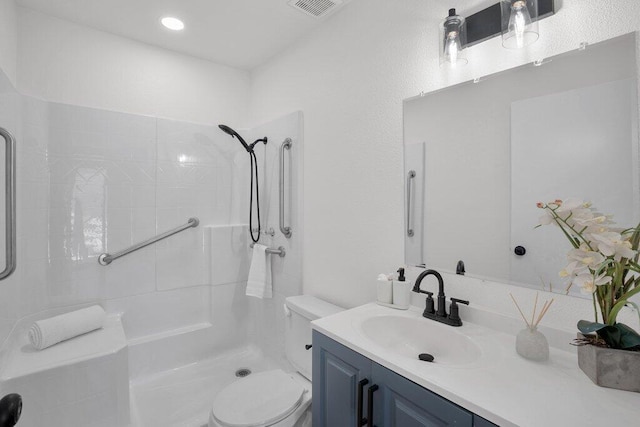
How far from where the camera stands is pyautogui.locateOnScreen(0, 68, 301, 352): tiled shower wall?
1.88 meters

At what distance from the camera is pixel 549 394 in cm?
81

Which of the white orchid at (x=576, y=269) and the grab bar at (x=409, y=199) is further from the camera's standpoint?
the grab bar at (x=409, y=199)

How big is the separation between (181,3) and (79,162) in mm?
1214

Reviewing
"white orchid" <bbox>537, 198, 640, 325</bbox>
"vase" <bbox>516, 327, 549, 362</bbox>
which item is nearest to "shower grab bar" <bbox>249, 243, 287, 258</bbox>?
"vase" <bbox>516, 327, 549, 362</bbox>

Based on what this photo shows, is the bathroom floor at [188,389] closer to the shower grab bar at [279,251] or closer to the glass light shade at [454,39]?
the shower grab bar at [279,251]

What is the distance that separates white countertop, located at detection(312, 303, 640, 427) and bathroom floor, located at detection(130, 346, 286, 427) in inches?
56.4

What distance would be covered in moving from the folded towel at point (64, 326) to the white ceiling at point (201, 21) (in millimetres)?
1856

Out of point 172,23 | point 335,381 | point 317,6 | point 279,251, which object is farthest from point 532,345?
point 172,23

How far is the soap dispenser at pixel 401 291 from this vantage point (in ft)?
4.71

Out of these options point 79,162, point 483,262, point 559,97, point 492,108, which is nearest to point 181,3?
point 79,162

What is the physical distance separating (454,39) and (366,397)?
1442mm

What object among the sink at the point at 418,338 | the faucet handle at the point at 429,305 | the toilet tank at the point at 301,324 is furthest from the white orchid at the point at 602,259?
the toilet tank at the point at 301,324

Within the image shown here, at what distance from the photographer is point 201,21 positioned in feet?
6.71

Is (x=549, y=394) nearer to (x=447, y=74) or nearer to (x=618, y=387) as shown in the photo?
(x=618, y=387)
